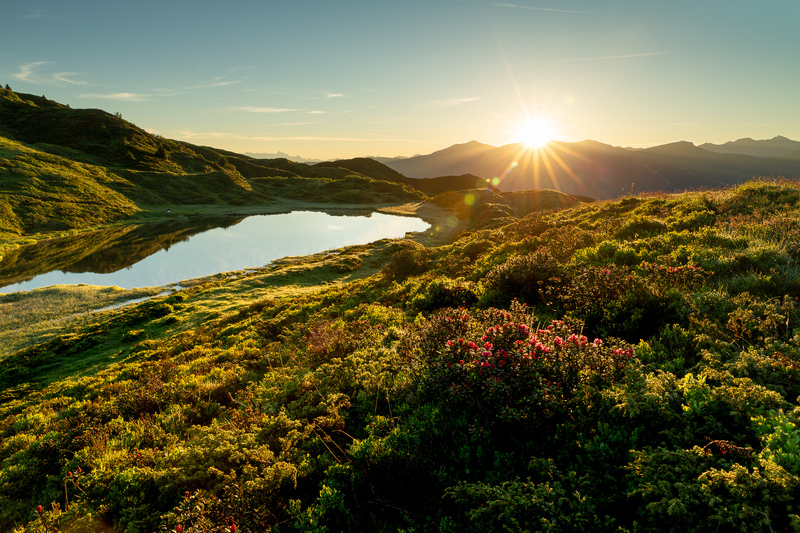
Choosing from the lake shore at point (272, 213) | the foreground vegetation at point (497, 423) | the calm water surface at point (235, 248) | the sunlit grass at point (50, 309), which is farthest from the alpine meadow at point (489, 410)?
the lake shore at point (272, 213)

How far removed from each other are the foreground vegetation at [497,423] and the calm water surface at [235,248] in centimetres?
3545

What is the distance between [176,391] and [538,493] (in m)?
10.1

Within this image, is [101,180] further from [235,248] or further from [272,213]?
[235,248]

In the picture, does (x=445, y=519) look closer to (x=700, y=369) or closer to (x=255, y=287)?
(x=700, y=369)

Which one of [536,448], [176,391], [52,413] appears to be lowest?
[52,413]

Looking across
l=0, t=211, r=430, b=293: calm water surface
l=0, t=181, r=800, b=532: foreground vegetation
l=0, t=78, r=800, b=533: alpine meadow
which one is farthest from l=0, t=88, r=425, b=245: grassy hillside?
l=0, t=181, r=800, b=532: foreground vegetation

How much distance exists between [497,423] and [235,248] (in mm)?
58641

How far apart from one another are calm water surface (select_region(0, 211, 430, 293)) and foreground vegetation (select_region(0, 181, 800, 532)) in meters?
35.5

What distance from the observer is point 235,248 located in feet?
182

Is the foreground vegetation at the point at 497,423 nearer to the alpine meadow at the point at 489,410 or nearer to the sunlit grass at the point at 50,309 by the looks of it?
the alpine meadow at the point at 489,410

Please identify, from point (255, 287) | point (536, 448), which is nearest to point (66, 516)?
point (536, 448)

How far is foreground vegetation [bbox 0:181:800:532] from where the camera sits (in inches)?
159

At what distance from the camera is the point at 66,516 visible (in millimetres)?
5352

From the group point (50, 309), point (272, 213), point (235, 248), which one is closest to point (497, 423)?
point (50, 309)
